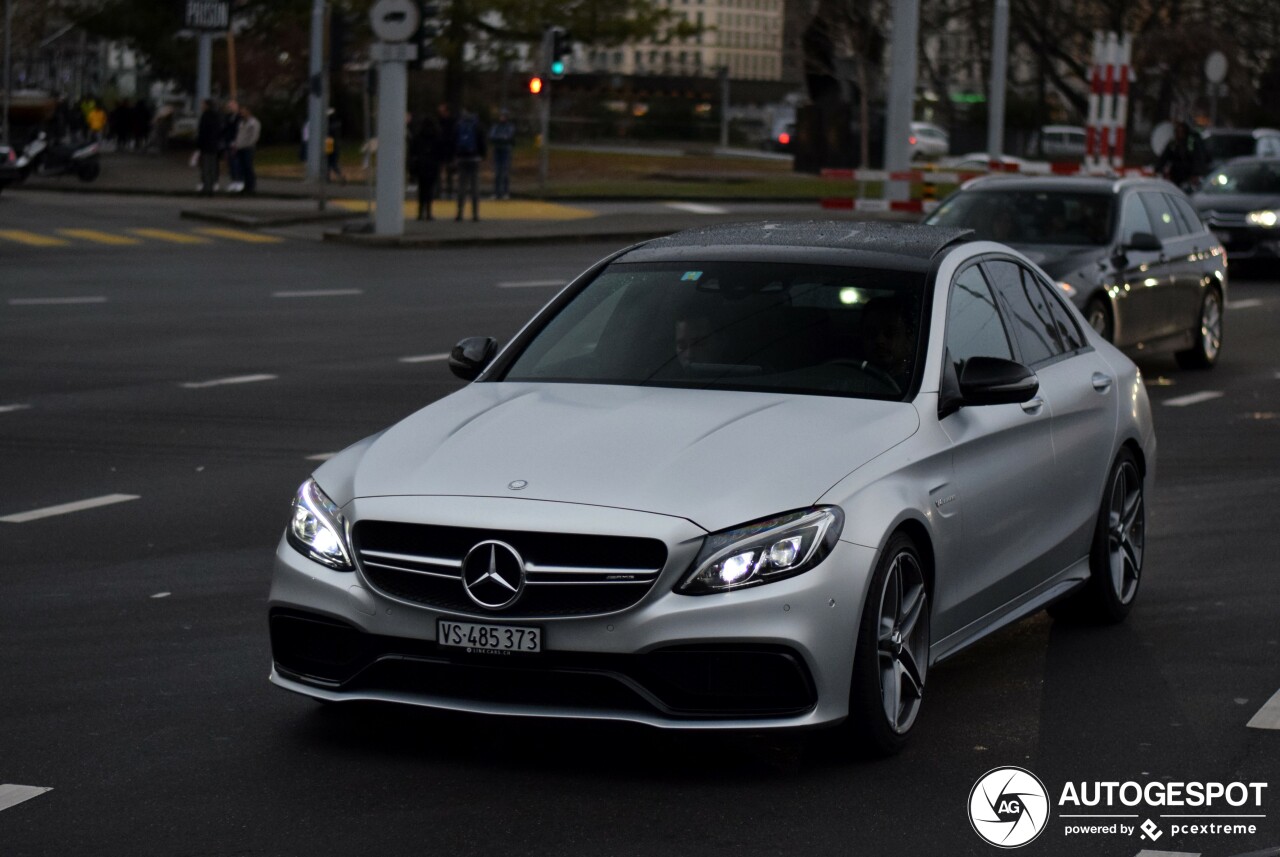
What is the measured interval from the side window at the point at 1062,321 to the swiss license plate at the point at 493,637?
119 inches

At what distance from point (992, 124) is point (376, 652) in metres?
39.5

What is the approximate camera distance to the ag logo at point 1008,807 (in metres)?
5.31

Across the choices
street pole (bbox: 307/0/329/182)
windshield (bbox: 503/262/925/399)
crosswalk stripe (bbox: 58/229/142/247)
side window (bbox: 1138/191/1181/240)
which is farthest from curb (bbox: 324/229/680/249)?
windshield (bbox: 503/262/925/399)

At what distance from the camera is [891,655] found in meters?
5.88

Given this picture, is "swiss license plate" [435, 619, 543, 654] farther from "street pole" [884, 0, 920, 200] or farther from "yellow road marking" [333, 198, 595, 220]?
"yellow road marking" [333, 198, 595, 220]

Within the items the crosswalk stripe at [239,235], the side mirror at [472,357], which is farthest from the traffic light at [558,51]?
the side mirror at [472,357]

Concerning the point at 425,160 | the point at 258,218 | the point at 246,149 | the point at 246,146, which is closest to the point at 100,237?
the point at 258,218

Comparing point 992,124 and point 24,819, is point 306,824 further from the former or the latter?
point 992,124

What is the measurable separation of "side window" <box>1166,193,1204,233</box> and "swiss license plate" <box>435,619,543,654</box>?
44.6 feet

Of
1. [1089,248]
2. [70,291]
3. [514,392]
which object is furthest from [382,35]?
[514,392]

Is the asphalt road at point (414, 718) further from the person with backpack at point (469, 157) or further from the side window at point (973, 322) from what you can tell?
the person with backpack at point (469, 157)

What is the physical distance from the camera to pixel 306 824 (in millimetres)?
5250

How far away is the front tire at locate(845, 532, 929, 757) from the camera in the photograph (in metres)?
5.70

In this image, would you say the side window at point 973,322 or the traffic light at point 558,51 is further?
the traffic light at point 558,51
